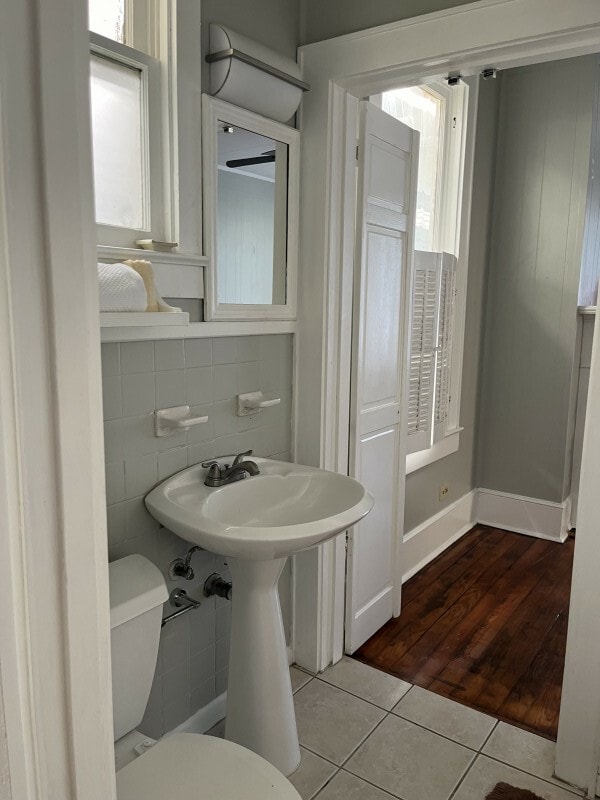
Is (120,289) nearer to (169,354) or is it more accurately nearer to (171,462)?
(169,354)

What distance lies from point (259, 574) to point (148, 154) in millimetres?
1172

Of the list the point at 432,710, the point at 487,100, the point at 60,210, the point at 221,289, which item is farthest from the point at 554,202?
the point at 60,210

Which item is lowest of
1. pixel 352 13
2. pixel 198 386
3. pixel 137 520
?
pixel 137 520

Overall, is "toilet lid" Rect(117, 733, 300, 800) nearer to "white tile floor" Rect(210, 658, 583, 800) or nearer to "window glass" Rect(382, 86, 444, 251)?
"white tile floor" Rect(210, 658, 583, 800)

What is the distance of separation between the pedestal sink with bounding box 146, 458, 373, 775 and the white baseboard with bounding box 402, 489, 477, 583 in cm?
119

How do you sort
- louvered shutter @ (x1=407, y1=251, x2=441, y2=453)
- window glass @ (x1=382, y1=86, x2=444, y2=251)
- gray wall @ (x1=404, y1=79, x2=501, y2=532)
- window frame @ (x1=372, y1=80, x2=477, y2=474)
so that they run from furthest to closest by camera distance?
1. gray wall @ (x1=404, y1=79, x2=501, y2=532)
2. window frame @ (x1=372, y1=80, x2=477, y2=474)
3. window glass @ (x1=382, y1=86, x2=444, y2=251)
4. louvered shutter @ (x1=407, y1=251, x2=441, y2=453)

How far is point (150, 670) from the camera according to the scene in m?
1.52

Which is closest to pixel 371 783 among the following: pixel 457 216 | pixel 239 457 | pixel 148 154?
pixel 239 457

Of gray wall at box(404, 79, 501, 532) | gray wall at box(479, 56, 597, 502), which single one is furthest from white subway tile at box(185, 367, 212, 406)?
gray wall at box(479, 56, 597, 502)

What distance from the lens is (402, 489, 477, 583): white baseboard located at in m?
3.16

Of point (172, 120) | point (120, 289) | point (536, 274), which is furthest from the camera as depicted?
point (536, 274)

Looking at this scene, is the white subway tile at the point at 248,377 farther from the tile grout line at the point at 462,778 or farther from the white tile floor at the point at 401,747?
the tile grout line at the point at 462,778

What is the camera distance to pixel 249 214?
6.42ft

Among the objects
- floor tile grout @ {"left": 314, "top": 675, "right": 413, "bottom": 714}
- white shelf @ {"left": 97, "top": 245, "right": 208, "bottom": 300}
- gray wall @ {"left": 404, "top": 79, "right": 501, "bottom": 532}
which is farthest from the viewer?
gray wall @ {"left": 404, "top": 79, "right": 501, "bottom": 532}
